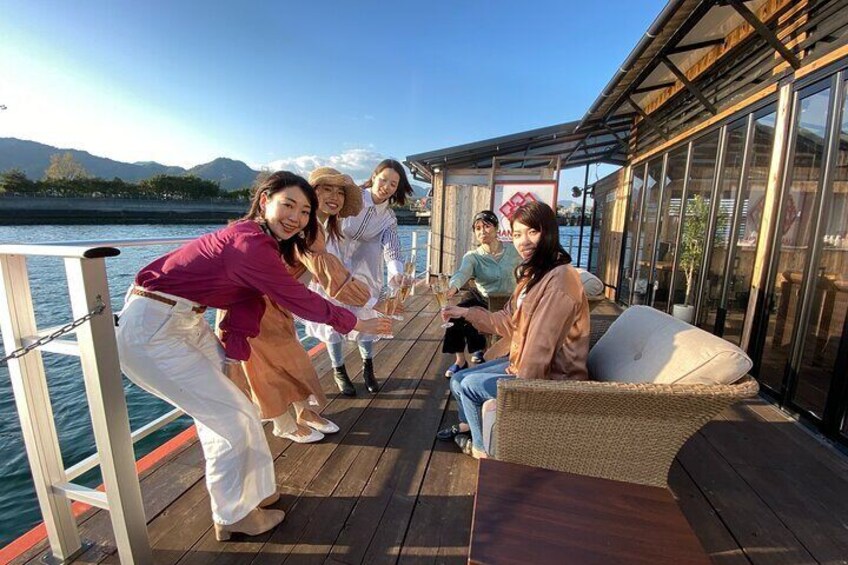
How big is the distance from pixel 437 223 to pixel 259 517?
20.2 feet

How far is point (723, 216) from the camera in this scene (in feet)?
11.0

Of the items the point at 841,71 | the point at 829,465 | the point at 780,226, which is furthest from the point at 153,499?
the point at 841,71

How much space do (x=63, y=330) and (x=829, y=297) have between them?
3483 millimetres

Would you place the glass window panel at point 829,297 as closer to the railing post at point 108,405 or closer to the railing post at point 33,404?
the railing post at point 108,405

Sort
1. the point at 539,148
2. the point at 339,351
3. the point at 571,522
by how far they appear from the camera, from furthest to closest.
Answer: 1. the point at 539,148
2. the point at 339,351
3. the point at 571,522

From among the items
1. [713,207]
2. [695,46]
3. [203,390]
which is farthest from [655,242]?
[203,390]

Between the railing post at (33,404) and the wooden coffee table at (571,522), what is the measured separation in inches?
53.8

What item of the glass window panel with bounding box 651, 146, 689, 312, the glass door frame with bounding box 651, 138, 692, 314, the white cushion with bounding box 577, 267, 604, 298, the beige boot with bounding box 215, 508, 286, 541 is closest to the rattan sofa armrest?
the beige boot with bounding box 215, 508, 286, 541

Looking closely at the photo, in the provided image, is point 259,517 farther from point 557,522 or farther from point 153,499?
point 557,522

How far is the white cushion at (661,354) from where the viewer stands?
47.4 inches

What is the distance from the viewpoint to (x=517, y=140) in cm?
624

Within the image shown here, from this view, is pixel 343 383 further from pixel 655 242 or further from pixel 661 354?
pixel 655 242

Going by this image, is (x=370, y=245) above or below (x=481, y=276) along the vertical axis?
above

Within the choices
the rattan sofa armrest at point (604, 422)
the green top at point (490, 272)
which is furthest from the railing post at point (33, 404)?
the green top at point (490, 272)
